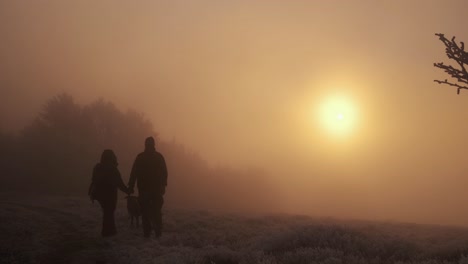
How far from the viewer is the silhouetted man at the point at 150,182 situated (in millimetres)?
17547

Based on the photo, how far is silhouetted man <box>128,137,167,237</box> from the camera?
57.6 feet

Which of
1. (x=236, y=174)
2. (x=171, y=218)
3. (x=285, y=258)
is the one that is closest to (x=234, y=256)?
(x=285, y=258)

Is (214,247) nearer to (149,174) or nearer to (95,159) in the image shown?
(149,174)

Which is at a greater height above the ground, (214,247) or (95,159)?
(95,159)

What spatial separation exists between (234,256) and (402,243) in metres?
5.43

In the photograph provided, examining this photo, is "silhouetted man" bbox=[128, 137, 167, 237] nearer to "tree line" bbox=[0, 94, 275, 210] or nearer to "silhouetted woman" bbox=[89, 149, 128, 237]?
"silhouetted woman" bbox=[89, 149, 128, 237]

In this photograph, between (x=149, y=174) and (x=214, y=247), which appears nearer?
(x=214, y=247)

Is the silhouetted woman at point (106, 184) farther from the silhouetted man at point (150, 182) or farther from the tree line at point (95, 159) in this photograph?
the tree line at point (95, 159)

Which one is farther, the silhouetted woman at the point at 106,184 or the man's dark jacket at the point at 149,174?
the man's dark jacket at the point at 149,174

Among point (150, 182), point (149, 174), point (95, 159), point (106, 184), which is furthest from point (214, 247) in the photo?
point (95, 159)

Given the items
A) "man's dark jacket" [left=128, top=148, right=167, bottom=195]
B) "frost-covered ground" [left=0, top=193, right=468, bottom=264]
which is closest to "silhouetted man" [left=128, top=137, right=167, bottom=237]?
"man's dark jacket" [left=128, top=148, right=167, bottom=195]

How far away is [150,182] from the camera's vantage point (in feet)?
58.6

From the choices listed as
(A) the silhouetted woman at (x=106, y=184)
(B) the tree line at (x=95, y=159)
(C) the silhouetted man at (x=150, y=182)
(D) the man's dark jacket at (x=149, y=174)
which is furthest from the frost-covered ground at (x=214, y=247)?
(B) the tree line at (x=95, y=159)

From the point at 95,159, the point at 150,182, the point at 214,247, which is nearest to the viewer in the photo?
the point at 214,247
